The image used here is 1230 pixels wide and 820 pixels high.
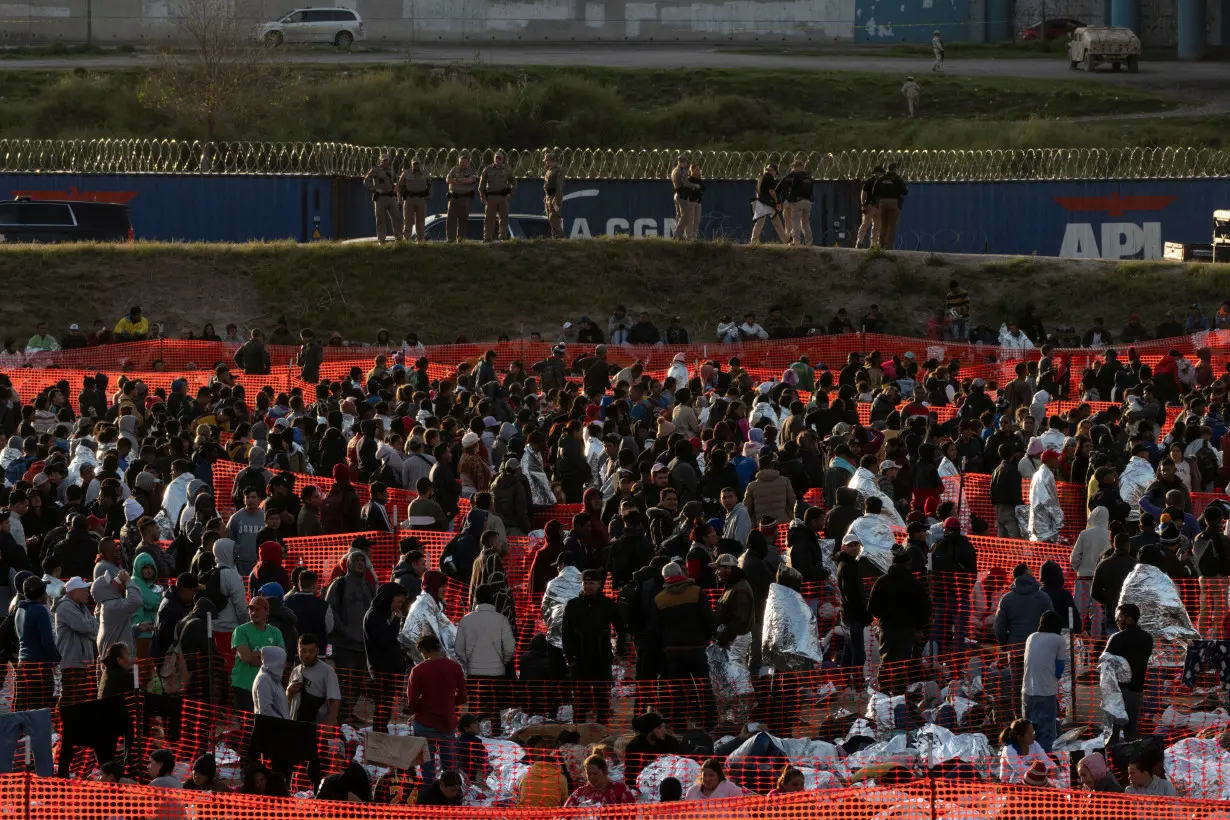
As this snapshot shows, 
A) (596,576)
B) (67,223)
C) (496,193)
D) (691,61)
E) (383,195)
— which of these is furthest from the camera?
(691,61)

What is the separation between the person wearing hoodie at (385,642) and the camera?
1330 centimetres

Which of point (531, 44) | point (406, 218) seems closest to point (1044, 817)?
point (406, 218)

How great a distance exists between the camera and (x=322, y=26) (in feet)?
206

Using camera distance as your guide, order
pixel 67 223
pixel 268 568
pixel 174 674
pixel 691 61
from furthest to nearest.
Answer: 1. pixel 691 61
2. pixel 67 223
3. pixel 268 568
4. pixel 174 674

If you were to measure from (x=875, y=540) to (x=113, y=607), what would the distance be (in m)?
5.42

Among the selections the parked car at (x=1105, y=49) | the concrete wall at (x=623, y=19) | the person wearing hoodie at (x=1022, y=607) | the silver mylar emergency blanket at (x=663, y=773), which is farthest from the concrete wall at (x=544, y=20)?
the silver mylar emergency blanket at (x=663, y=773)

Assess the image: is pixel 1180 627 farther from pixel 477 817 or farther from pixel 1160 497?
pixel 477 817

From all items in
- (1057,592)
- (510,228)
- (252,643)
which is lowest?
(252,643)

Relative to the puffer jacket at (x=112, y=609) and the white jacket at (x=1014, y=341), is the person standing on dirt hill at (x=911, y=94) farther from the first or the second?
the puffer jacket at (x=112, y=609)

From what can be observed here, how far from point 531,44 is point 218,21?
1276cm

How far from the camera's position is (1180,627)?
13586 mm

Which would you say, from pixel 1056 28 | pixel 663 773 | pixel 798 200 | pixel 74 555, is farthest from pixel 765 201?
pixel 1056 28

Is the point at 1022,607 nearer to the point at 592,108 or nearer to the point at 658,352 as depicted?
the point at 658,352

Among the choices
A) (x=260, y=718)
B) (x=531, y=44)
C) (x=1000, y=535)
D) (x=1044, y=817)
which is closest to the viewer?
(x=1044, y=817)
